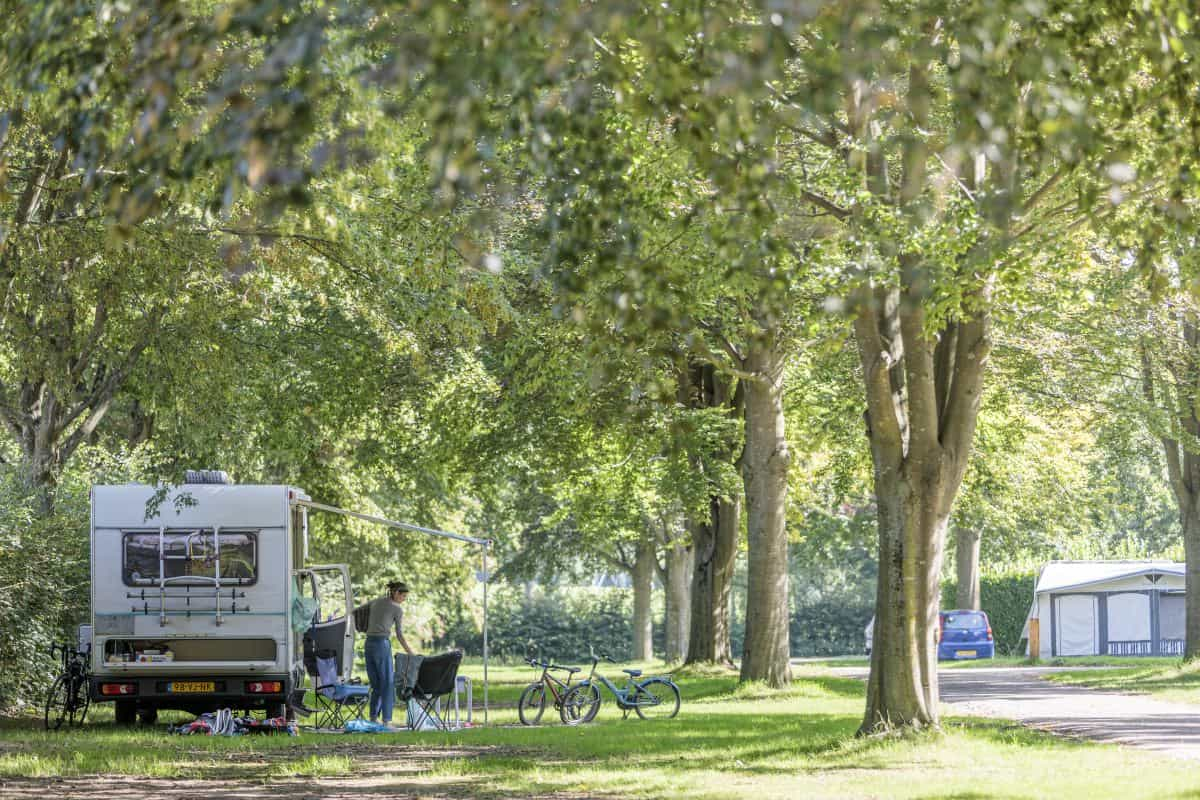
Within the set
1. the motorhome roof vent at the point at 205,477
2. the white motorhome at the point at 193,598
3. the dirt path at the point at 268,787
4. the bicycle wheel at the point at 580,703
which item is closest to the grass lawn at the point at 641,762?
the dirt path at the point at 268,787

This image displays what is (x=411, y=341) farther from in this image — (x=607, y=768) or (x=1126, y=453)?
(x=1126, y=453)

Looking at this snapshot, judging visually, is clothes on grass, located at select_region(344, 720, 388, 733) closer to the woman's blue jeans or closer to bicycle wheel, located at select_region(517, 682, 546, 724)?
the woman's blue jeans

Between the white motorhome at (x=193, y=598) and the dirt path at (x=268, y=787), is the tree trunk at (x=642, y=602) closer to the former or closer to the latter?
the white motorhome at (x=193, y=598)

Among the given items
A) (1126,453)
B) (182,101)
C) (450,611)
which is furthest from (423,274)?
(450,611)

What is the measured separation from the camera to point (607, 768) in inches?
489

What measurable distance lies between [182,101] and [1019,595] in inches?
1601

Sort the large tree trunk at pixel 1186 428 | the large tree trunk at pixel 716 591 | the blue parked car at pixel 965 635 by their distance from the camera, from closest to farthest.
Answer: the large tree trunk at pixel 1186 428 < the large tree trunk at pixel 716 591 < the blue parked car at pixel 965 635

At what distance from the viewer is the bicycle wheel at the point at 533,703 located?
17.9m

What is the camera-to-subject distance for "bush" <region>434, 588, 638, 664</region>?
2116 inches

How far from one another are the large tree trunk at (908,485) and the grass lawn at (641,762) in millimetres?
519

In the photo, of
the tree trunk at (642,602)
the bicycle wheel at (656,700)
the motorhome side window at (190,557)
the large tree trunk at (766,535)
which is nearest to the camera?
the motorhome side window at (190,557)

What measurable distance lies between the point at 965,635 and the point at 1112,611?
150 inches

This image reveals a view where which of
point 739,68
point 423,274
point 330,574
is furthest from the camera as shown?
point 330,574

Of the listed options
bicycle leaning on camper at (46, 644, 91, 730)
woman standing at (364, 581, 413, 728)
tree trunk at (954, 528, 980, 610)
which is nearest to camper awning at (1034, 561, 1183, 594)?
tree trunk at (954, 528, 980, 610)
